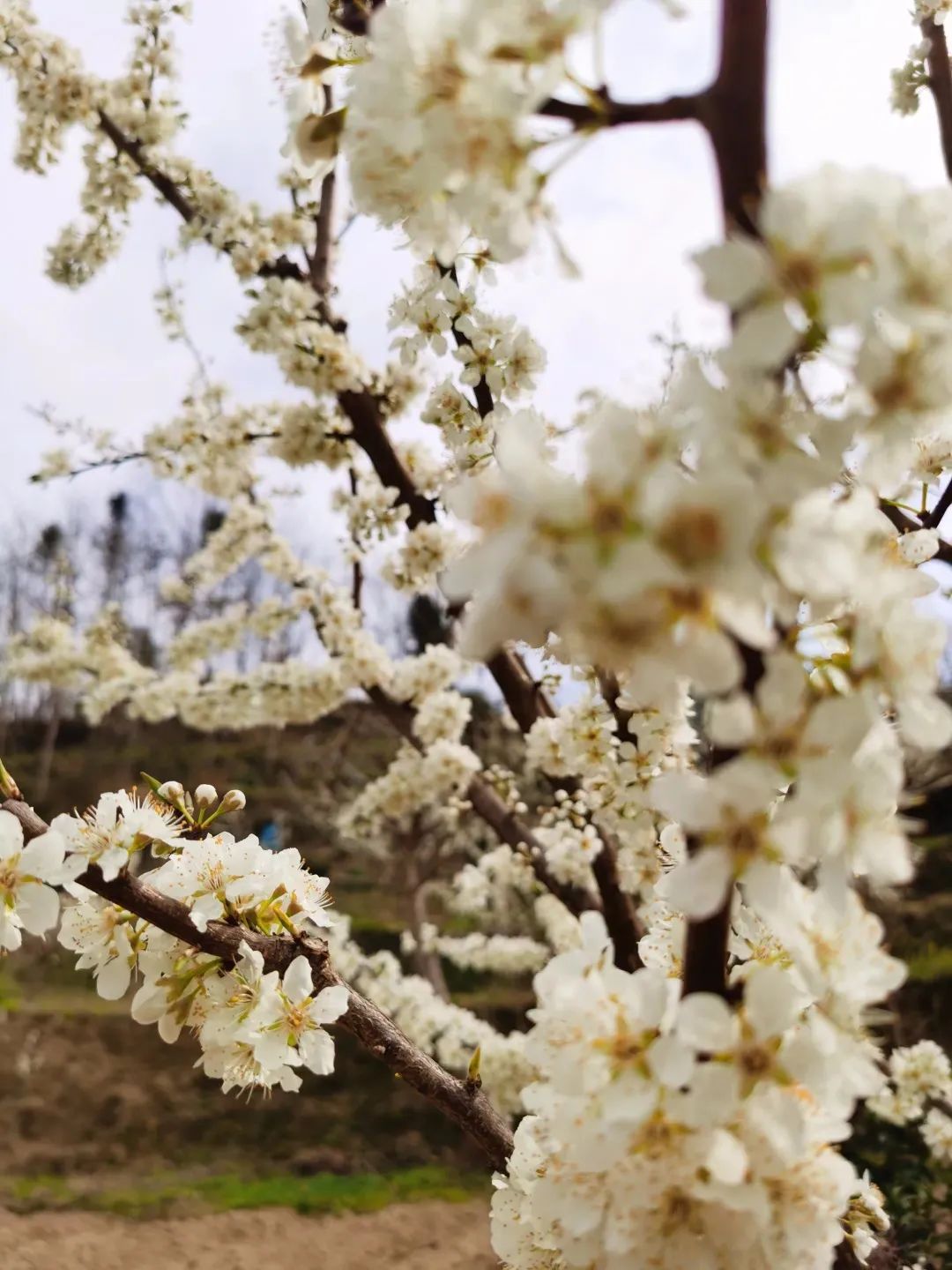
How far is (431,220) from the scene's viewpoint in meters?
0.75

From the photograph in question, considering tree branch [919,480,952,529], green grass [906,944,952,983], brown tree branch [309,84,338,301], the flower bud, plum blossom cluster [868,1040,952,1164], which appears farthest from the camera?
green grass [906,944,952,983]

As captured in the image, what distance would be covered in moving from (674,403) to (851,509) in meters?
0.13

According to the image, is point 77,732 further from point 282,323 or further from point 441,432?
point 441,432

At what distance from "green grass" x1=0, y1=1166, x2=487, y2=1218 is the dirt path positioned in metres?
0.15

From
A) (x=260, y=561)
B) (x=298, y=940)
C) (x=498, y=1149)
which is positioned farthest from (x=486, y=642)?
(x=260, y=561)

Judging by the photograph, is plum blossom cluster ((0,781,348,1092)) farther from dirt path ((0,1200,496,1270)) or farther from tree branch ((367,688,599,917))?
dirt path ((0,1200,496,1270))

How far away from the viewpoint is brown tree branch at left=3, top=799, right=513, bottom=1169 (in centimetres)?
108

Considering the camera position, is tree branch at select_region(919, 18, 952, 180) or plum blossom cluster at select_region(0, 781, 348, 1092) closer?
plum blossom cluster at select_region(0, 781, 348, 1092)

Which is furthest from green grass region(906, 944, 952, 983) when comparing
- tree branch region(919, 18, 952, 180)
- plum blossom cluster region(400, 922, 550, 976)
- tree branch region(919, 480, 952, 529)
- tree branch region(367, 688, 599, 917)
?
tree branch region(919, 480, 952, 529)

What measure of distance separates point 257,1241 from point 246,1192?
885 mm

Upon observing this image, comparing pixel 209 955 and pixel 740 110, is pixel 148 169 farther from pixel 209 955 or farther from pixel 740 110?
pixel 740 110

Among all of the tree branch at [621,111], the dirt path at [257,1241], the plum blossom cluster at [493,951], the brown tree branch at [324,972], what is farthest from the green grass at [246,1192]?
the tree branch at [621,111]

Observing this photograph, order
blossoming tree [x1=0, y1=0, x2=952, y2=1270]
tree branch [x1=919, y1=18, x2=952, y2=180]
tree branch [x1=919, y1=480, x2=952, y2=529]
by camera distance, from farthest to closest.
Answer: tree branch [x1=919, y1=18, x2=952, y2=180], tree branch [x1=919, y1=480, x2=952, y2=529], blossoming tree [x1=0, y1=0, x2=952, y2=1270]

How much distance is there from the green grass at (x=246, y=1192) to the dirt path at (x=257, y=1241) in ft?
0.49
